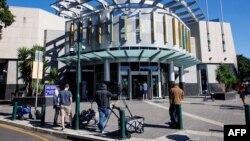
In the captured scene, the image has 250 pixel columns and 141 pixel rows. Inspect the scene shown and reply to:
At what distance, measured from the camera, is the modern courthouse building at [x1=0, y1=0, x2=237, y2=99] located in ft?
77.5

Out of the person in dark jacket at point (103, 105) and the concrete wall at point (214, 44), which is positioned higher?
the concrete wall at point (214, 44)

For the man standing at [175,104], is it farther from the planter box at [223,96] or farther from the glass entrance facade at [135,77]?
the glass entrance facade at [135,77]

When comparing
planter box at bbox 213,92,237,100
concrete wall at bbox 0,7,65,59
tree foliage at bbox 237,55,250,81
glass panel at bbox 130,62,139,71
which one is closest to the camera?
planter box at bbox 213,92,237,100

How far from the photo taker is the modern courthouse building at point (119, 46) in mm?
23625

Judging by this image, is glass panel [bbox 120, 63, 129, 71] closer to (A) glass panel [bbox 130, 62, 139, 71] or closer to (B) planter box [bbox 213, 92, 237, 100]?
(A) glass panel [bbox 130, 62, 139, 71]

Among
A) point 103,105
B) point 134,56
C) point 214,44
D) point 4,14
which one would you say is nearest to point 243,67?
point 214,44

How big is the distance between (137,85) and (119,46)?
436 cm

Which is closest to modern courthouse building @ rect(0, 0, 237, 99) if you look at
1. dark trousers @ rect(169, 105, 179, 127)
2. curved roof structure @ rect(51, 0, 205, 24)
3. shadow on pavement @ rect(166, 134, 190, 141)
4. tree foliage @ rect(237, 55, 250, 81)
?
curved roof structure @ rect(51, 0, 205, 24)

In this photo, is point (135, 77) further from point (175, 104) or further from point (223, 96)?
point (175, 104)

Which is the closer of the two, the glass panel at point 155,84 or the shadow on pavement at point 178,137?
the shadow on pavement at point 178,137

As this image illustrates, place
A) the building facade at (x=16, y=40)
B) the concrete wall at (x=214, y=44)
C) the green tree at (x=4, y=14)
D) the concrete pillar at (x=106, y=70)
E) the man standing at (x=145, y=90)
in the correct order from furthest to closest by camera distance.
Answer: the concrete wall at (x=214, y=44) → the building facade at (x=16, y=40) → the concrete pillar at (x=106, y=70) → the man standing at (x=145, y=90) → the green tree at (x=4, y=14)

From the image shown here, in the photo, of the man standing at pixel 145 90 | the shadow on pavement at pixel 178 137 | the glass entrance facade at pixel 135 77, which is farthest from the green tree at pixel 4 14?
the shadow on pavement at pixel 178 137

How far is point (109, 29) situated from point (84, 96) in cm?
852

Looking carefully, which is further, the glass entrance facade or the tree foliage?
the tree foliage
